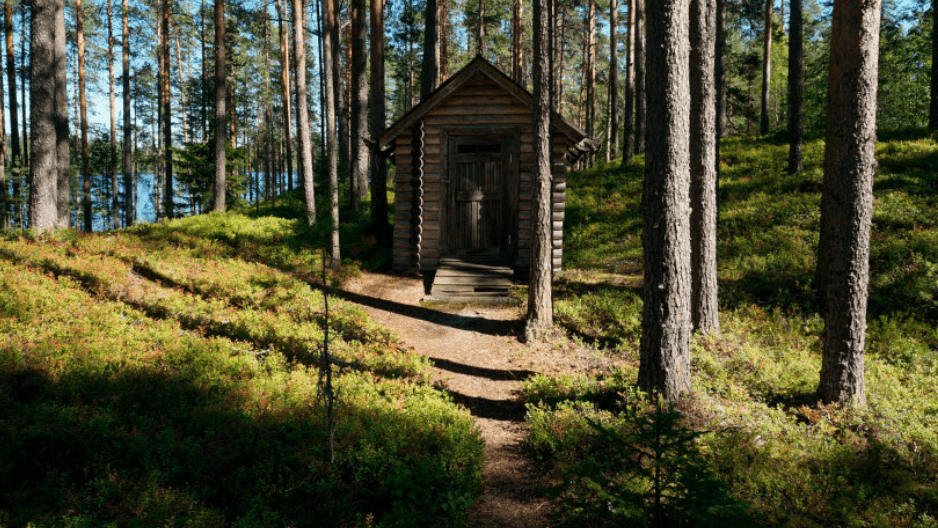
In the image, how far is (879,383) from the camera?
7.02 m

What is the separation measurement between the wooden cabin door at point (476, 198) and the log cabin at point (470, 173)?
0.03 metres

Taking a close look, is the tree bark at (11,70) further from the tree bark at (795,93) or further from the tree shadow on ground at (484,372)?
the tree bark at (795,93)

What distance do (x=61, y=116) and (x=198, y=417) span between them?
1688 centimetres

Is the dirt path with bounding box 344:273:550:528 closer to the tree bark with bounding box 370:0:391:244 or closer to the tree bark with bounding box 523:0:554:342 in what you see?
the tree bark with bounding box 523:0:554:342

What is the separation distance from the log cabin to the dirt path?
1.82 meters

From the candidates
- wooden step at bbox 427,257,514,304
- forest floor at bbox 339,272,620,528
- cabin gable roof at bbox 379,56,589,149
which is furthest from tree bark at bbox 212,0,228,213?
wooden step at bbox 427,257,514,304

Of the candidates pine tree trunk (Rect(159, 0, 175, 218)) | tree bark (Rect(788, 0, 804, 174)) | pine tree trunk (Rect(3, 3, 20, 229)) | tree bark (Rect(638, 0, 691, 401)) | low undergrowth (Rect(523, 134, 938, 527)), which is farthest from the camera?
pine tree trunk (Rect(159, 0, 175, 218))

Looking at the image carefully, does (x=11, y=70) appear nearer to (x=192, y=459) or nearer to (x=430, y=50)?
(x=430, y=50)

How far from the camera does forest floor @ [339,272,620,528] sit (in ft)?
16.1

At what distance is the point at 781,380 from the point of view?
7160mm

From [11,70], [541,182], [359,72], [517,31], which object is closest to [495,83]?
[541,182]

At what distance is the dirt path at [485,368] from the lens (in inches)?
191

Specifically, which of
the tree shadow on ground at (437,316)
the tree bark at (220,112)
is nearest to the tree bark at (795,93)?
the tree shadow on ground at (437,316)

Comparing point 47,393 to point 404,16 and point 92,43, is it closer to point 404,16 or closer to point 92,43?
point 404,16
